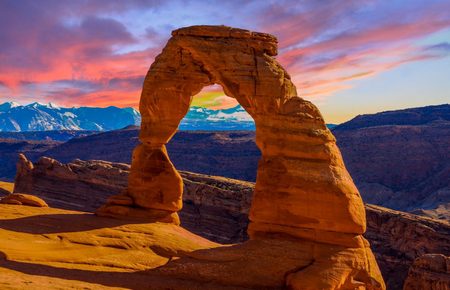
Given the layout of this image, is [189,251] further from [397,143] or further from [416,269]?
[397,143]

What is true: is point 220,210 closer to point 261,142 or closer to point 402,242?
point 402,242

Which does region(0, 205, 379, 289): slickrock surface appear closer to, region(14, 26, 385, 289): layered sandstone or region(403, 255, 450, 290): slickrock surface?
region(14, 26, 385, 289): layered sandstone

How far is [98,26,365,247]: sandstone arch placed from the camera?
53.6ft

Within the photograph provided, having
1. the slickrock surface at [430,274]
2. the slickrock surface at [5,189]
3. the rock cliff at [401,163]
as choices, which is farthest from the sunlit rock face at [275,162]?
the rock cliff at [401,163]

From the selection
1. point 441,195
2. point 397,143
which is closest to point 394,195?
point 441,195

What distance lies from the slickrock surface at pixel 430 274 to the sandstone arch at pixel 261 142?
39.8ft

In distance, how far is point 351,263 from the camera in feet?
51.3

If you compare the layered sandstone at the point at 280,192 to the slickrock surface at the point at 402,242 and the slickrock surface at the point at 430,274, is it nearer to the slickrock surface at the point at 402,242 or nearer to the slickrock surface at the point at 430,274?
the slickrock surface at the point at 430,274

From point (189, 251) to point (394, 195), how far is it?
7231cm

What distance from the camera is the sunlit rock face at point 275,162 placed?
16000 mm

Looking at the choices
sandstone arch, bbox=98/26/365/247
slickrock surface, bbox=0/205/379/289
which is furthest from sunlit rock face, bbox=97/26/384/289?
slickrock surface, bbox=0/205/379/289

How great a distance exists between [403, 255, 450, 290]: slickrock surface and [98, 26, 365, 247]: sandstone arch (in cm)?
1213

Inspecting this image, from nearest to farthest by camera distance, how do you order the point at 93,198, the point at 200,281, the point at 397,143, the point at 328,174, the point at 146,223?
the point at 200,281
the point at 328,174
the point at 146,223
the point at 93,198
the point at 397,143

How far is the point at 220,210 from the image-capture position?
4653 cm
